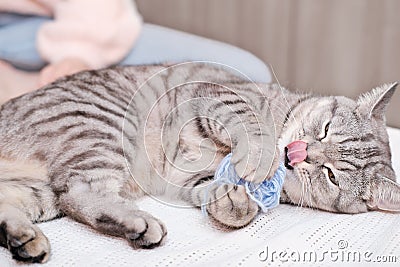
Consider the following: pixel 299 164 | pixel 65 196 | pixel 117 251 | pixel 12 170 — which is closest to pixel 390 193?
pixel 299 164

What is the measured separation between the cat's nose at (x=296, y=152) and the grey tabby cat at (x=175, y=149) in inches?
0.7

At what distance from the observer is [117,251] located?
51.9 inches

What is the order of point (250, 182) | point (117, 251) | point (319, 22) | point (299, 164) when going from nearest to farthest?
point (117, 251), point (250, 182), point (299, 164), point (319, 22)

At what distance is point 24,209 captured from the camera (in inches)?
56.3

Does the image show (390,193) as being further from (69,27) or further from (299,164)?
(69,27)

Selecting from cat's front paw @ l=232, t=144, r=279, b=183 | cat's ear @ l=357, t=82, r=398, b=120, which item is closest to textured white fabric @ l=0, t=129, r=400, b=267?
cat's front paw @ l=232, t=144, r=279, b=183

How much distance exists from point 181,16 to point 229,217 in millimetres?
1609

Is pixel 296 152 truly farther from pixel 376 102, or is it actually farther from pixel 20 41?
pixel 20 41

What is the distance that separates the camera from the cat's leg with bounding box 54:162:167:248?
52.2 inches

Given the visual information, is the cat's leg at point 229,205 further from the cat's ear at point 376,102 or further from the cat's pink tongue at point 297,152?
the cat's ear at point 376,102

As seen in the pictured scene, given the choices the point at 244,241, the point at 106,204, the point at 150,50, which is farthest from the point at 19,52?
Result: the point at 244,241

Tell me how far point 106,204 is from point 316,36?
1.36 meters

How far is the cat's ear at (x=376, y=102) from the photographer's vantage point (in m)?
1.64

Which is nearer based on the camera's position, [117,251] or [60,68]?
[117,251]
